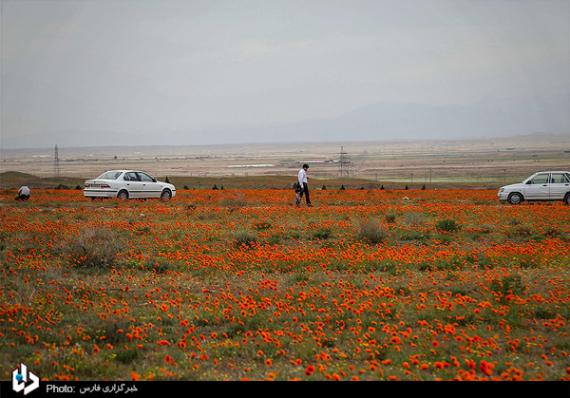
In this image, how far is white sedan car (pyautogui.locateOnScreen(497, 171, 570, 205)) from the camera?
27.3m

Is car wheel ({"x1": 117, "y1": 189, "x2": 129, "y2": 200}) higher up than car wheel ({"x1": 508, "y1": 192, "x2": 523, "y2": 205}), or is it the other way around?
car wheel ({"x1": 117, "y1": 189, "x2": 129, "y2": 200})

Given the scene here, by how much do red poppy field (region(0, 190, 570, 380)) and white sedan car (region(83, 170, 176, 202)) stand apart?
12010 mm

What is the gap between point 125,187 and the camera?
29641 millimetres

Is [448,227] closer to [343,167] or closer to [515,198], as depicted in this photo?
[515,198]

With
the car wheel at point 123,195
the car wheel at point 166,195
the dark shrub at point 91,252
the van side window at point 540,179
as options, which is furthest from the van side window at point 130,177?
the van side window at point 540,179

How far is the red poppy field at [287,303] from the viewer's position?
6852 mm

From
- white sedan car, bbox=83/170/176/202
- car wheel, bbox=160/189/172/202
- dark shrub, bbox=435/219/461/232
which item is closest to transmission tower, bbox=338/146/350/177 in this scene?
car wheel, bbox=160/189/172/202

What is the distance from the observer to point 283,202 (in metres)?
30.2

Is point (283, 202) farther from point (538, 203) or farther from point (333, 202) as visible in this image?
point (538, 203)

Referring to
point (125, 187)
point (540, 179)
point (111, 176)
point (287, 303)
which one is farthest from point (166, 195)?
point (287, 303)

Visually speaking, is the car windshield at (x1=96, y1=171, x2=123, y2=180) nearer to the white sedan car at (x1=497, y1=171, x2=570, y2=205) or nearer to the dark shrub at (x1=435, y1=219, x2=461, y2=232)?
the dark shrub at (x1=435, y1=219, x2=461, y2=232)

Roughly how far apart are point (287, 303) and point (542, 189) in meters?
22.2

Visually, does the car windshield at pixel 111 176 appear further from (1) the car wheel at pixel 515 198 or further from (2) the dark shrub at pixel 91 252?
(1) the car wheel at pixel 515 198
